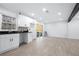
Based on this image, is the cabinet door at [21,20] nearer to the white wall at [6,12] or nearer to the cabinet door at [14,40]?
the white wall at [6,12]

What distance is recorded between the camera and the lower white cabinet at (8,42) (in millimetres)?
3953

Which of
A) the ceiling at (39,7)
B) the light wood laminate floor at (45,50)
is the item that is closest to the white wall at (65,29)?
the ceiling at (39,7)

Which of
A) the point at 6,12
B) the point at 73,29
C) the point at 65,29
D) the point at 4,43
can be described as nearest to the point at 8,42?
the point at 4,43

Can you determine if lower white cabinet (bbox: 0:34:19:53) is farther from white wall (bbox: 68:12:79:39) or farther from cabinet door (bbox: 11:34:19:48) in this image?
white wall (bbox: 68:12:79:39)

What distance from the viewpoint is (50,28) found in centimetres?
1442

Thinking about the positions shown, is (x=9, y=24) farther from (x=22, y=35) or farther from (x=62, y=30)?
(x=62, y=30)

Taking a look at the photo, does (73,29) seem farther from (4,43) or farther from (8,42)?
(4,43)

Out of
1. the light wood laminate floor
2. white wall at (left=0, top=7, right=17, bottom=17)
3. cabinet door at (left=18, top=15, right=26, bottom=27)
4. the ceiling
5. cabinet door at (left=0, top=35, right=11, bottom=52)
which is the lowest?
the light wood laminate floor

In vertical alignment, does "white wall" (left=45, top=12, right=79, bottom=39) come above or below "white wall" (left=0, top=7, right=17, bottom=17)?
below

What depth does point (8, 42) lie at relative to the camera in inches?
171

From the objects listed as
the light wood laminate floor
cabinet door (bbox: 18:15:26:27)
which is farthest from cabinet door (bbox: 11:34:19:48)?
cabinet door (bbox: 18:15:26:27)

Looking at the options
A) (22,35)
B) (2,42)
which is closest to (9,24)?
(22,35)

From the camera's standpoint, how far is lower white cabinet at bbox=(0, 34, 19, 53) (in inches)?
156

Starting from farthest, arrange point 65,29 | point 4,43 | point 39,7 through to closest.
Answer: point 65,29 < point 39,7 < point 4,43
